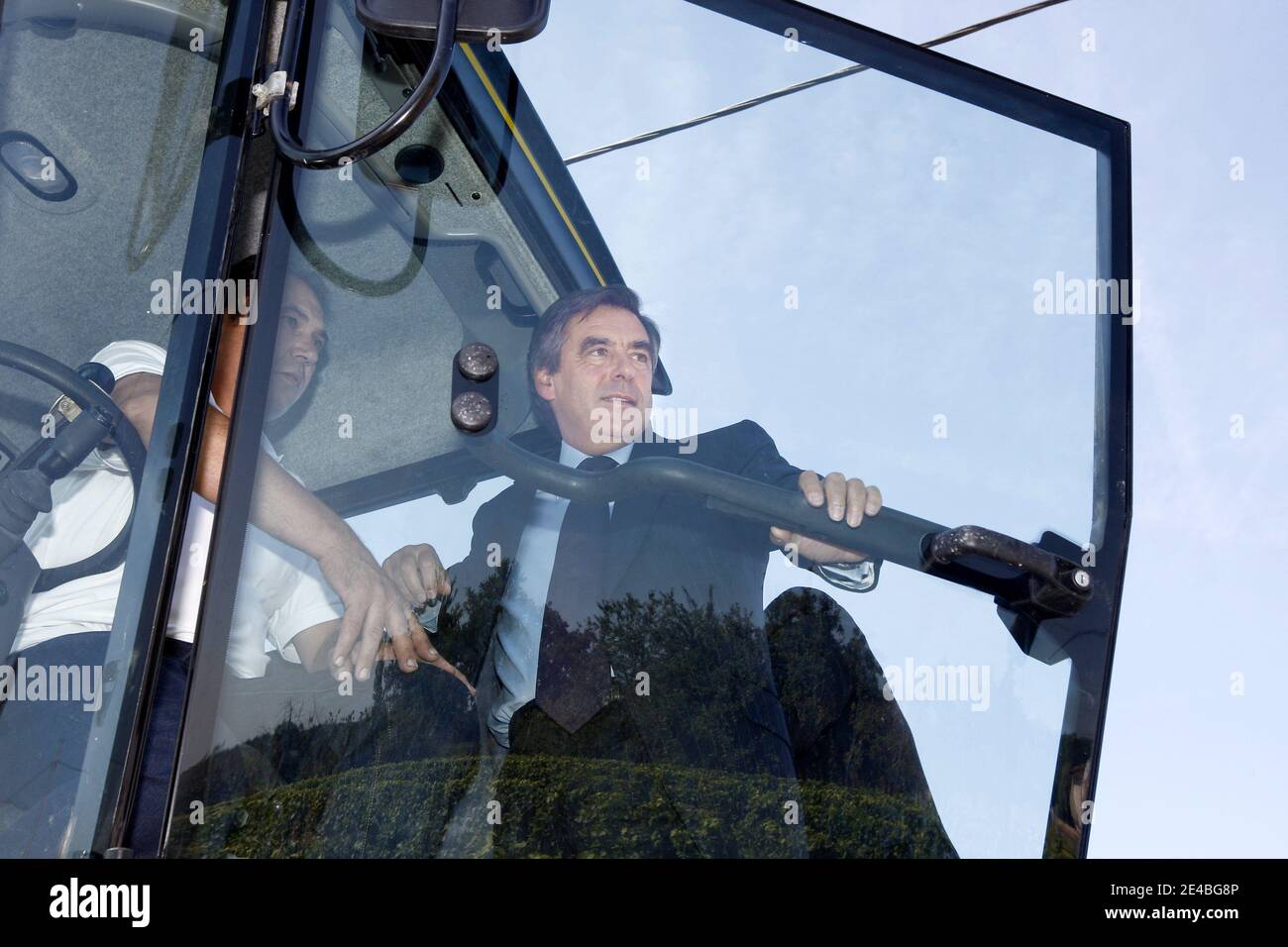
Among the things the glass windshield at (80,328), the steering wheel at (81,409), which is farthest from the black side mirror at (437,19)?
the steering wheel at (81,409)

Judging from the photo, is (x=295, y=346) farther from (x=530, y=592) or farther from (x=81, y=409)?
(x=530, y=592)

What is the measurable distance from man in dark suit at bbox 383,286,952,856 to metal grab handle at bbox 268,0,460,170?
1.14 ft

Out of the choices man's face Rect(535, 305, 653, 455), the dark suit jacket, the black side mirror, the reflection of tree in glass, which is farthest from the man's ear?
the black side mirror

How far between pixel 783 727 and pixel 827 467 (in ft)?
1.09

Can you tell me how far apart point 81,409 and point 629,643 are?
71cm

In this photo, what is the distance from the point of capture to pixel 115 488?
4.93ft

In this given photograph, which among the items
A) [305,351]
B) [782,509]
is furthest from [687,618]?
[305,351]

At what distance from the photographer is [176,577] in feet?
4.71

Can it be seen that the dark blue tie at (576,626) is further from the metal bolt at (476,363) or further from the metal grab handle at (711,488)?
the metal bolt at (476,363)

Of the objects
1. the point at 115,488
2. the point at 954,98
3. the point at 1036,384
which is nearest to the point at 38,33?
the point at 115,488

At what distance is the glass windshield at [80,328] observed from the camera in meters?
1.38

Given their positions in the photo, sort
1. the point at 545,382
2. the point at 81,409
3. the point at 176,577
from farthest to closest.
Answer: the point at 545,382
the point at 81,409
the point at 176,577

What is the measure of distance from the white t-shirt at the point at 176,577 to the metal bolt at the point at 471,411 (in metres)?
0.22

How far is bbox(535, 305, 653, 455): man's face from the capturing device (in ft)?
5.44
